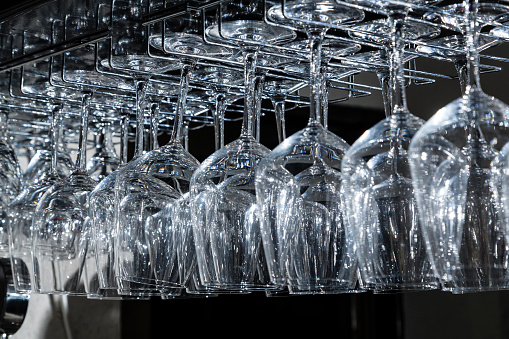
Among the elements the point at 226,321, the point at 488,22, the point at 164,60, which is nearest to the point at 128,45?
the point at 164,60

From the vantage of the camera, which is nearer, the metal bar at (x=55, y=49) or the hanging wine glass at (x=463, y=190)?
the hanging wine glass at (x=463, y=190)

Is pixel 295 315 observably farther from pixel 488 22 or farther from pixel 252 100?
pixel 488 22

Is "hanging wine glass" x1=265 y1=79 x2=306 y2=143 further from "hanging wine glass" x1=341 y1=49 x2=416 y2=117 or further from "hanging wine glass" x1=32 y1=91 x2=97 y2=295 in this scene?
"hanging wine glass" x1=32 y1=91 x2=97 y2=295

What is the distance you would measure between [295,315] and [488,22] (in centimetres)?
124

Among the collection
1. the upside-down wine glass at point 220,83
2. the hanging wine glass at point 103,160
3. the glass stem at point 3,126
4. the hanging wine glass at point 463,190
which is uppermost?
the glass stem at point 3,126

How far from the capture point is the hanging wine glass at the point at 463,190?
1.98 ft

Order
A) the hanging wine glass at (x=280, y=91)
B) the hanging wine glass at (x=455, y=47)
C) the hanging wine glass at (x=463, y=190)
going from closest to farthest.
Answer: the hanging wine glass at (x=463, y=190)
the hanging wine glass at (x=455, y=47)
the hanging wine glass at (x=280, y=91)

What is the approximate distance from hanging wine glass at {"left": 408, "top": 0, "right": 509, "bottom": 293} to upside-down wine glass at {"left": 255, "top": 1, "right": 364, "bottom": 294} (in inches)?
6.4

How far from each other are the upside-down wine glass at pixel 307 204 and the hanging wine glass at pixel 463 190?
0.16m

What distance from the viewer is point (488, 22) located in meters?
0.76

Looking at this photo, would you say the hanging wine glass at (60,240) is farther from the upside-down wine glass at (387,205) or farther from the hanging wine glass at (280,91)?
the upside-down wine glass at (387,205)

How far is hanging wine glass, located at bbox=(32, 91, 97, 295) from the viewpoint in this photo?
1.09 metres

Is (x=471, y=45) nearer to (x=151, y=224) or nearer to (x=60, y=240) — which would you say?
(x=151, y=224)

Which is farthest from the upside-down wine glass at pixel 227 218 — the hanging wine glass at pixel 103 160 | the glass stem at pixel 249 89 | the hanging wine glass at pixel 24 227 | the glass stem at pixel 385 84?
the hanging wine glass at pixel 103 160
